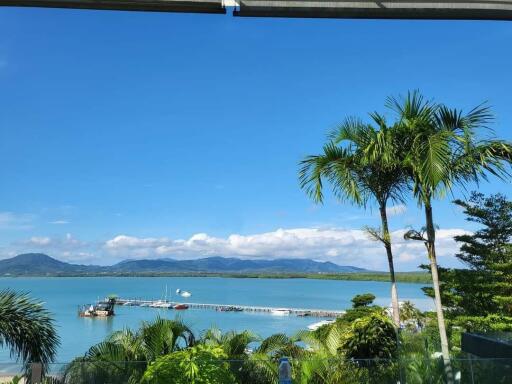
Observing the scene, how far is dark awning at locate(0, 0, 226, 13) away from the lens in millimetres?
3666

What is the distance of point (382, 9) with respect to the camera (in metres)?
3.77

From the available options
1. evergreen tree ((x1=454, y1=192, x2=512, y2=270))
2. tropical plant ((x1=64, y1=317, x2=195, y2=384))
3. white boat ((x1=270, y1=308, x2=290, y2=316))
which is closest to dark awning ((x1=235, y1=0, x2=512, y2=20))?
tropical plant ((x1=64, y1=317, x2=195, y2=384))

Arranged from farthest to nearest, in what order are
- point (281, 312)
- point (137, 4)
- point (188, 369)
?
point (281, 312), point (188, 369), point (137, 4)

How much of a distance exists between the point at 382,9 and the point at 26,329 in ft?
22.7

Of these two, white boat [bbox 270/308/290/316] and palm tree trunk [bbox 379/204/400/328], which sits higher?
palm tree trunk [bbox 379/204/400/328]

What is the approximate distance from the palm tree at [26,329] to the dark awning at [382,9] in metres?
6.24

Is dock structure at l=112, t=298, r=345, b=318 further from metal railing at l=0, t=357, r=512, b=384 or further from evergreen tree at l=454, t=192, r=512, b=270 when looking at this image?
metal railing at l=0, t=357, r=512, b=384

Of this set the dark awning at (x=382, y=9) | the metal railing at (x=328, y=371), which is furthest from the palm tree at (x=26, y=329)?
the dark awning at (x=382, y=9)

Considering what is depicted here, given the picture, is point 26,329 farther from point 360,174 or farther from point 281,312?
point 281,312

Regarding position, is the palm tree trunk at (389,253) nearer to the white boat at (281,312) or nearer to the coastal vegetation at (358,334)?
the coastal vegetation at (358,334)

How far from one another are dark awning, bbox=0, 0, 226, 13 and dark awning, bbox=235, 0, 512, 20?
244 millimetres

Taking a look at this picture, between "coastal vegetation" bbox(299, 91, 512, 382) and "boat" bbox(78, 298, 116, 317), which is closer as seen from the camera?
"coastal vegetation" bbox(299, 91, 512, 382)

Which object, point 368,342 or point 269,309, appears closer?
point 368,342

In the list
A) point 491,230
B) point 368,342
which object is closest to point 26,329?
point 368,342
